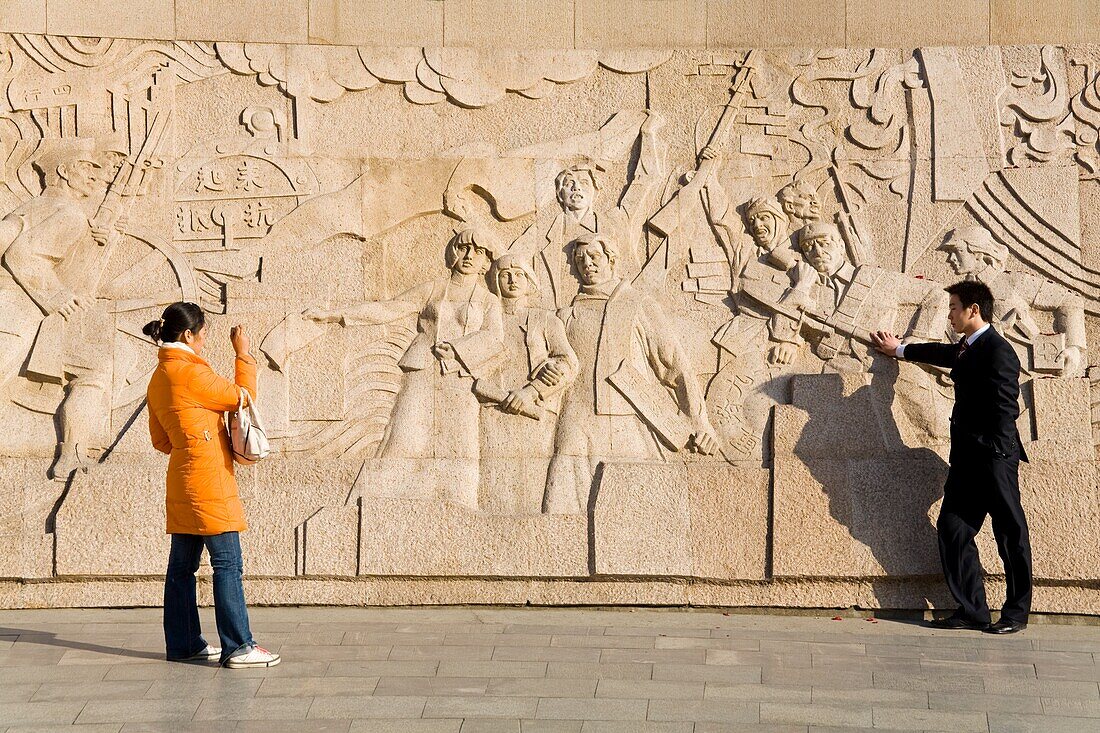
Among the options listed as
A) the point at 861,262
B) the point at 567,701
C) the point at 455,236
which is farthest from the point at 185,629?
the point at 861,262

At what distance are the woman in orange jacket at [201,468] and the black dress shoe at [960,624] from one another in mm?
3265

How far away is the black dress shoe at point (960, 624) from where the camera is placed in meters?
6.17

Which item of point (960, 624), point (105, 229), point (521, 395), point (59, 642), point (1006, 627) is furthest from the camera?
point (105, 229)

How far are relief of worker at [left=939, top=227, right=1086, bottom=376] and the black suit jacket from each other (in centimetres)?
72

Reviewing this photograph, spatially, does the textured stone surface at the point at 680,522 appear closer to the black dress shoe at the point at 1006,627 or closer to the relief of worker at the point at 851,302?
the relief of worker at the point at 851,302

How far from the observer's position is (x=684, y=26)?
23.8 ft

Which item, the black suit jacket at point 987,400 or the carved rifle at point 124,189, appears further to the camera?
the carved rifle at point 124,189

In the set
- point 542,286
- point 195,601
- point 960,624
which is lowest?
point 960,624

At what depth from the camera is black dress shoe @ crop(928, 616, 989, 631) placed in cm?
617

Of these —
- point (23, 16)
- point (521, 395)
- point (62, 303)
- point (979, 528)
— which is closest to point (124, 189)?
point (62, 303)

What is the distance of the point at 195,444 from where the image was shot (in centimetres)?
529

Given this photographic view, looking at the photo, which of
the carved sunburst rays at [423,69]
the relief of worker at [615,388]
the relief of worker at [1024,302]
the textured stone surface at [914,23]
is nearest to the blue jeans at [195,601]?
the relief of worker at [615,388]

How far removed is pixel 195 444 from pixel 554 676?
70.6 inches

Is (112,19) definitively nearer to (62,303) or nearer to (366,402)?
(62,303)
